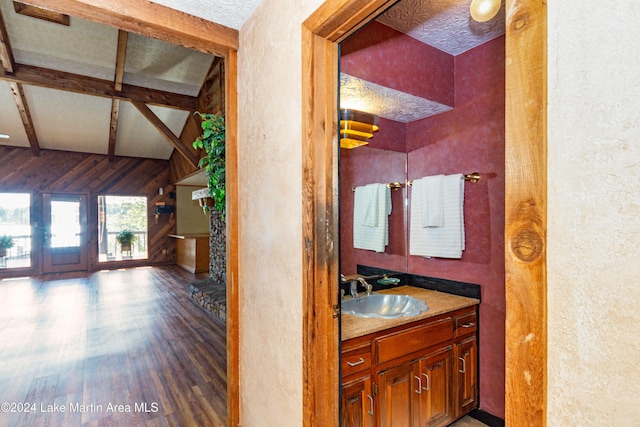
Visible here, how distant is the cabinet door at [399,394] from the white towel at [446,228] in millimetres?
956

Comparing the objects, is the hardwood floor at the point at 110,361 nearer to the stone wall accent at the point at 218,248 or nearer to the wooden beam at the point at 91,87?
the stone wall accent at the point at 218,248

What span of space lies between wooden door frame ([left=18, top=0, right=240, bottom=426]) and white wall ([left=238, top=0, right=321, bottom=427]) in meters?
0.06

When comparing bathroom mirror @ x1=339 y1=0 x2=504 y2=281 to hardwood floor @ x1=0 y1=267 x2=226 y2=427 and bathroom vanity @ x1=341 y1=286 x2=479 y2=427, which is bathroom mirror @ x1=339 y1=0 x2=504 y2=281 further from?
hardwood floor @ x1=0 y1=267 x2=226 y2=427

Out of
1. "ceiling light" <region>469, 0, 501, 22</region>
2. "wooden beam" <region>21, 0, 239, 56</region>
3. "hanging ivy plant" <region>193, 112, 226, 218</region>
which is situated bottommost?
"hanging ivy plant" <region>193, 112, 226, 218</region>

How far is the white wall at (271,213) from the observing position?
1349 millimetres

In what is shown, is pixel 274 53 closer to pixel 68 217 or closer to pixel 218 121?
pixel 218 121

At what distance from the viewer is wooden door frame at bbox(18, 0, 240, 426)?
154 cm

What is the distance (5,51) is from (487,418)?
25.4ft

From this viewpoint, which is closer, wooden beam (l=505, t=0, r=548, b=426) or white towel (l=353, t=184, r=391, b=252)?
wooden beam (l=505, t=0, r=548, b=426)

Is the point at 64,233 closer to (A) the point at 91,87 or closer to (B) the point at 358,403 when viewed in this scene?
(A) the point at 91,87

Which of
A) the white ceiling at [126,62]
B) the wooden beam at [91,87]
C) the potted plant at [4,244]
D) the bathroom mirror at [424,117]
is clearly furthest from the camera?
the potted plant at [4,244]

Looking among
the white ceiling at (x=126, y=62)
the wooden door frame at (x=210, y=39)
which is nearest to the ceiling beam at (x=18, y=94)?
the white ceiling at (x=126, y=62)

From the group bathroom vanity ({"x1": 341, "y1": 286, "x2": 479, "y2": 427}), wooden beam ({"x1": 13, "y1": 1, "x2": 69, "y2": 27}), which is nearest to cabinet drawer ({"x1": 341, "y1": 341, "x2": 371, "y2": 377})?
bathroom vanity ({"x1": 341, "y1": 286, "x2": 479, "y2": 427})

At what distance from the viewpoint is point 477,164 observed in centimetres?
234
